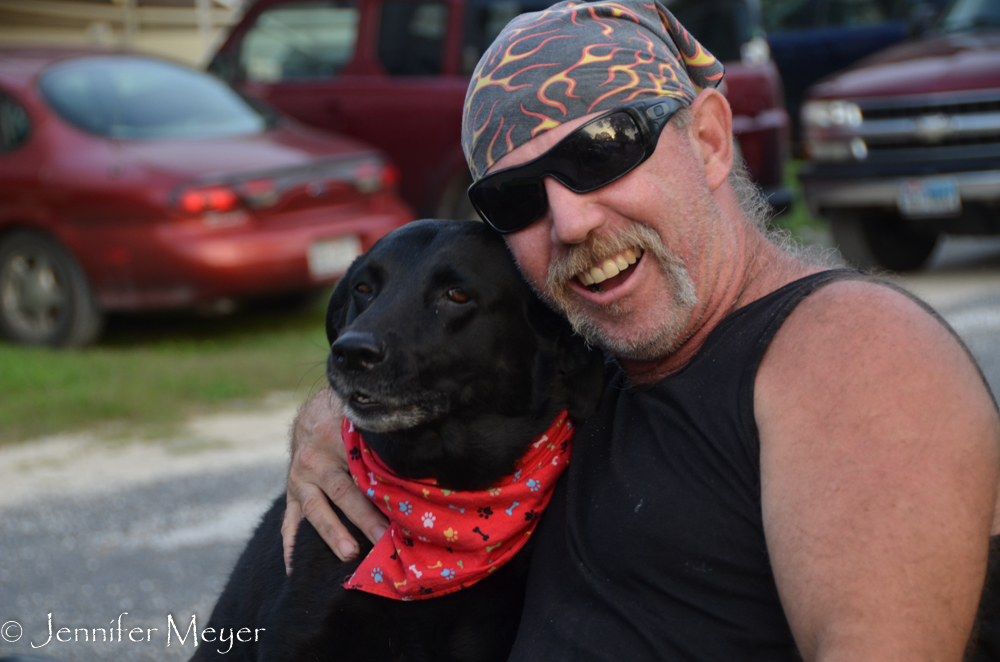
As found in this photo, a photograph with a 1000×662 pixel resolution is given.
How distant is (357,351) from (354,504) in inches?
15.9

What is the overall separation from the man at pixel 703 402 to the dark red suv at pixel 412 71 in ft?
20.2

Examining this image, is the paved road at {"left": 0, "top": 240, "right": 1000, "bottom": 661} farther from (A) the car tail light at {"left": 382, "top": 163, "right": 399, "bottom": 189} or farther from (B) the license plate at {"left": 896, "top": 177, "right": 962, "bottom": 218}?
(A) the car tail light at {"left": 382, "top": 163, "right": 399, "bottom": 189}

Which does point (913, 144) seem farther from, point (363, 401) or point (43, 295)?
point (363, 401)

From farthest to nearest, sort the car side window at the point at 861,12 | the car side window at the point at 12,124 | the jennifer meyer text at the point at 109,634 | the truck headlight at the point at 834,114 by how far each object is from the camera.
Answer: the car side window at the point at 861,12
the truck headlight at the point at 834,114
the car side window at the point at 12,124
the jennifer meyer text at the point at 109,634

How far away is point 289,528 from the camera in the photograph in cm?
248

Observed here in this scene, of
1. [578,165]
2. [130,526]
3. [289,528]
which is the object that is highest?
[578,165]

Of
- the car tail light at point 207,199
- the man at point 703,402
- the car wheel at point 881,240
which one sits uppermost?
the man at point 703,402

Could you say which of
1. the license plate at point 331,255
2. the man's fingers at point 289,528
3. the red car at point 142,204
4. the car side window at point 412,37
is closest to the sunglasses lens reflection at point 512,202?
the man's fingers at point 289,528

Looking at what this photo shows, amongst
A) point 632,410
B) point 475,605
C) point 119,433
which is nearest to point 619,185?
point 632,410

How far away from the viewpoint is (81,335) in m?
6.92

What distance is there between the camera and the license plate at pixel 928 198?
7.57 m

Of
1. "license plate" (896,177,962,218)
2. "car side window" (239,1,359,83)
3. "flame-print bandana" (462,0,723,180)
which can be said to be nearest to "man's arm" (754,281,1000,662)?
"flame-print bandana" (462,0,723,180)

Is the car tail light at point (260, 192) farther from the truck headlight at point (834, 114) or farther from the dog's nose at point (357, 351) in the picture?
the dog's nose at point (357, 351)

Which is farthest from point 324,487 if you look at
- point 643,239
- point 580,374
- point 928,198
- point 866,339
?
point 928,198
